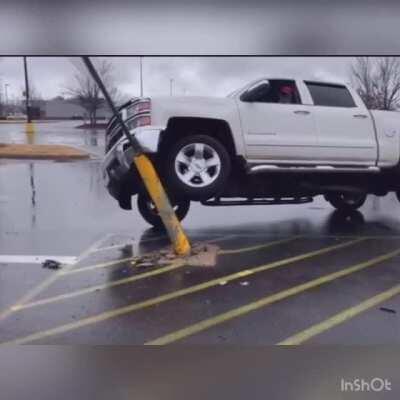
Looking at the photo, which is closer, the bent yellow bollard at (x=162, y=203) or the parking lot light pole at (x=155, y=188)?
the parking lot light pole at (x=155, y=188)

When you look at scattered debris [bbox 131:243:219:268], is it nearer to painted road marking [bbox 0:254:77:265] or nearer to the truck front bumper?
painted road marking [bbox 0:254:77:265]

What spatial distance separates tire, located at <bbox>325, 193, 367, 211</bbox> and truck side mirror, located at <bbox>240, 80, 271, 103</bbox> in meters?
1.26

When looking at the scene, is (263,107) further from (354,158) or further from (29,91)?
(29,91)

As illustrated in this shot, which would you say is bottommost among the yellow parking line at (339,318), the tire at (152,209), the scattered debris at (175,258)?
the yellow parking line at (339,318)

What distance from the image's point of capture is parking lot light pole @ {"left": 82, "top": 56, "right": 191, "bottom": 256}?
3482 mm

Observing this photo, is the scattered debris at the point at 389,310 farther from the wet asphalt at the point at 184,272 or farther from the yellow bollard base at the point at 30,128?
the yellow bollard base at the point at 30,128

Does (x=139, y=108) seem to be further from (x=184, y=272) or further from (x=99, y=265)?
(x=99, y=265)

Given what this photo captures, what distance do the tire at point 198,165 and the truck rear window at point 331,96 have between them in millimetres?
787

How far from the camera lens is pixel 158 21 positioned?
2.58m

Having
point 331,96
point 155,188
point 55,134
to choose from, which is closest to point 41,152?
point 55,134

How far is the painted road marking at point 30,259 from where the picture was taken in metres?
4.50

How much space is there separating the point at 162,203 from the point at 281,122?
117 centimetres

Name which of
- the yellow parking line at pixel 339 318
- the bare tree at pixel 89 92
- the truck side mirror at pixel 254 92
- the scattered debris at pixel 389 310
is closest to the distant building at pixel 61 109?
the bare tree at pixel 89 92

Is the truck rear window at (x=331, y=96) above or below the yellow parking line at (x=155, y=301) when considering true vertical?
above
